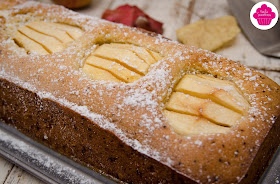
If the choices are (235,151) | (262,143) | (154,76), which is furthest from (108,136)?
(262,143)

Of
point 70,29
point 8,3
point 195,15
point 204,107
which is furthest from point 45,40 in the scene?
point 195,15

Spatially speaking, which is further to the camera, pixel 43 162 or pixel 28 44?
pixel 28 44

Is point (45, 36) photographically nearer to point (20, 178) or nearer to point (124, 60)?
point (124, 60)

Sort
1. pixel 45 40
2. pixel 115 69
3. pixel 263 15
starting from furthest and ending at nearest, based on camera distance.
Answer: pixel 263 15 < pixel 45 40 < pixel 115 69

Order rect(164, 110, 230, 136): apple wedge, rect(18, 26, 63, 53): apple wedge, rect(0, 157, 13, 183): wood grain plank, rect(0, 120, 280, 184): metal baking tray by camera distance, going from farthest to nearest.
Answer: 1. rect(18, 26, 63, 53): apple wedge
2. rect(0, 157, 13, 183): wood grain plank
3. rect(0, 120, 280, 184): metal baking tray
4. rect(164, 110, 230, 136): apple wedge

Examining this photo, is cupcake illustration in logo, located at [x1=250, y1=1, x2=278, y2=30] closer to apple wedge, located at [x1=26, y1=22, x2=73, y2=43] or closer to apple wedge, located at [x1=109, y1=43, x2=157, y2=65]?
apple wedge, located at [x1=109, y1=43, x2=157, y2=65]

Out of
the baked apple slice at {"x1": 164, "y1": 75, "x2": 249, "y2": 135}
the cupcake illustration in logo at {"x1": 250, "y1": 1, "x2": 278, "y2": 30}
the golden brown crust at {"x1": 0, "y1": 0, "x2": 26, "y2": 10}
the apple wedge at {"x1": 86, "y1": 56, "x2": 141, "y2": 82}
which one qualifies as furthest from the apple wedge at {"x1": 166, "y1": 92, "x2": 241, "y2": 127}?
the golden brown crust at {"x1": 0, "y1": 0, "x2": 26, "y2": 10}
